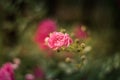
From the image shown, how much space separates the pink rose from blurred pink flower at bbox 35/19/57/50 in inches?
A: 51.8

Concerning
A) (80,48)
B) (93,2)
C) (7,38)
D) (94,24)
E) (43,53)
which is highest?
(93,2)

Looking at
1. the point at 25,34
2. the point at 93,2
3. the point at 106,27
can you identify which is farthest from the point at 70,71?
the point at 93,2

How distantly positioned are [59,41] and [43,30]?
1375 mm

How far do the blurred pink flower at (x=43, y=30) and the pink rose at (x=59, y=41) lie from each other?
132cm

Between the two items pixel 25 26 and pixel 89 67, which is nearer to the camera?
pixel 89 67

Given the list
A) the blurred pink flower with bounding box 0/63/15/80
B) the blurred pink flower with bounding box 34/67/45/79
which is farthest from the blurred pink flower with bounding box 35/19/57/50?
the blurred pink flower with bounding box 0/63/15/80

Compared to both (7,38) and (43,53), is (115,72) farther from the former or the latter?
(7,38)

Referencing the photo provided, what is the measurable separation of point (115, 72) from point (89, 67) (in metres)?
0.15

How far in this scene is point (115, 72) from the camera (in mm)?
3037

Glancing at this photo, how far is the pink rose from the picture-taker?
223 centimetres

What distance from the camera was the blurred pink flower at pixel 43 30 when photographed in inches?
142

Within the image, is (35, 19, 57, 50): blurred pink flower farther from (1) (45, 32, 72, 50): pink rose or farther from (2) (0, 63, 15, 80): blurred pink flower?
(1) (45, 32, 72, 50): pink rose

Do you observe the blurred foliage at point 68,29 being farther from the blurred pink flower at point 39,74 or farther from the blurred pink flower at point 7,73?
the blurred pink flower at point 7,73

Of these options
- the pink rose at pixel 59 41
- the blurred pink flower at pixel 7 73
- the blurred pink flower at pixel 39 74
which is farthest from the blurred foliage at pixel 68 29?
the pink rose at pixel 59 41
